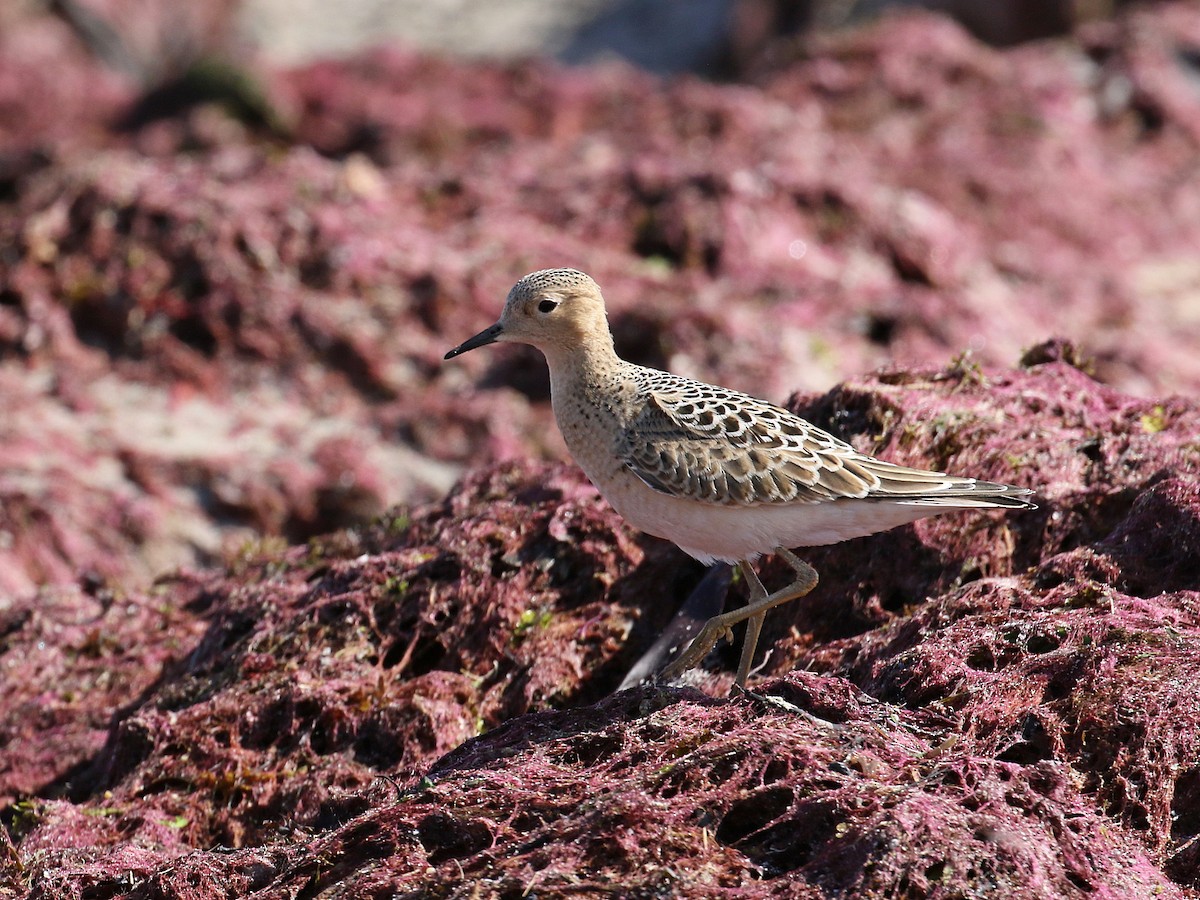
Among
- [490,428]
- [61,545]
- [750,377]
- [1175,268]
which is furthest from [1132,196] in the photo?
[61,545]

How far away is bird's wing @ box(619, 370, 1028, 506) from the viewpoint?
19.2ft

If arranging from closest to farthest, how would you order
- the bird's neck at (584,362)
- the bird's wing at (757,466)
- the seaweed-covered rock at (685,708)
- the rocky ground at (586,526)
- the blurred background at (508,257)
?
1. the seaweed-covered rock at (685,708)
2. the rocky ground at (586,526)
3. the bird's wing at (757,466)
4. the bird's neck at (584,362)
5. the blurred background at (508,257)

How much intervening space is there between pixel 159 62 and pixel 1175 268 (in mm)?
20197

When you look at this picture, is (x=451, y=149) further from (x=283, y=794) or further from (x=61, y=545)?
(x=283, y=794)

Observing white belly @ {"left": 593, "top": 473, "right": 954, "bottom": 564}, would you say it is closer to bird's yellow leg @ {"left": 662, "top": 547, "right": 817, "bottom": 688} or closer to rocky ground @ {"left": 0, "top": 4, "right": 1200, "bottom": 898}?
bird's yellow leg @ {"left": 662, "top": 547, "right": 817, "bottom": 688}

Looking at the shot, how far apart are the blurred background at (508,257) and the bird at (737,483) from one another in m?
2.13

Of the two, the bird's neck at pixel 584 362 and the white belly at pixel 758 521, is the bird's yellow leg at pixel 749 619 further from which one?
the bird's neck at pixel 584 362

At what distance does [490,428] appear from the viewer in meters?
12.0

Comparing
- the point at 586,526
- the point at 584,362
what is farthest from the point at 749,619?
the point at 584,362

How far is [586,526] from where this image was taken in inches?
287

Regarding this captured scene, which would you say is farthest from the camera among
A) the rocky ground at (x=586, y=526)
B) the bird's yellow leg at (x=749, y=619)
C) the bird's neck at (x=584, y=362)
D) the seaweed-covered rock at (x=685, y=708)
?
the bird's neck at (x=584, y=362)

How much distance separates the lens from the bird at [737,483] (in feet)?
19.4

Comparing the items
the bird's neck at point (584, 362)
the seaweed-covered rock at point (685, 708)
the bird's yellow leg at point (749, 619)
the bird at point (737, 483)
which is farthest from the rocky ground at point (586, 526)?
the bird's neck at point (584, 362)

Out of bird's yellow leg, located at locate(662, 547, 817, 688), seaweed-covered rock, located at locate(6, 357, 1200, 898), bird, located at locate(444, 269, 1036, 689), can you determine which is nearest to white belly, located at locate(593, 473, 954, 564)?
bird, located at locate(444, 269, 1036, 689)
